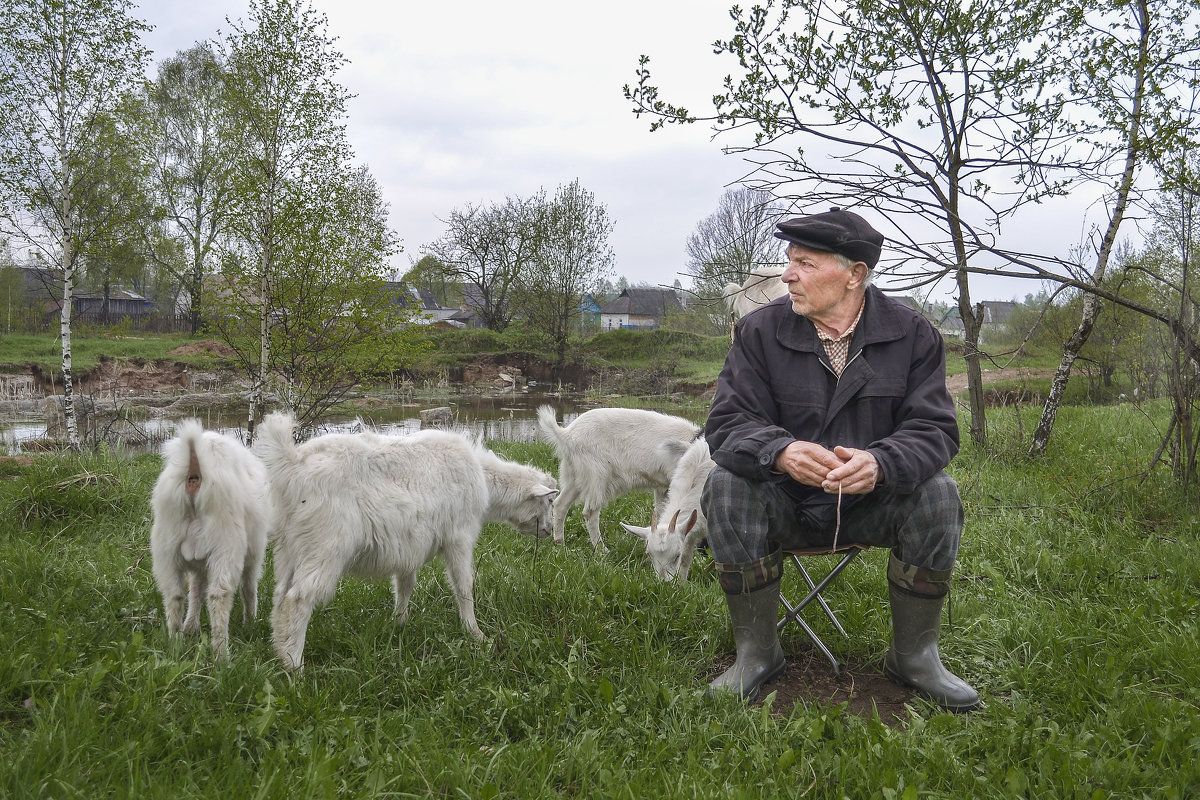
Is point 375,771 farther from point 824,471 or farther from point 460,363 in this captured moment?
point 460,363

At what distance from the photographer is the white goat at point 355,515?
3229mm

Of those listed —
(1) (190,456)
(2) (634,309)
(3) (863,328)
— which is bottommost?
(1) (190,456)

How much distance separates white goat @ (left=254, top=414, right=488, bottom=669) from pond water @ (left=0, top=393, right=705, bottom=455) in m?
7.19

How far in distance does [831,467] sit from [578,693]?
145cm

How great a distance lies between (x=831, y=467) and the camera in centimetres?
281

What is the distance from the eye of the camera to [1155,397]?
42.1 ft

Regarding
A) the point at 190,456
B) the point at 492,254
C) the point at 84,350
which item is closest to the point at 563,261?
the point at 492,254

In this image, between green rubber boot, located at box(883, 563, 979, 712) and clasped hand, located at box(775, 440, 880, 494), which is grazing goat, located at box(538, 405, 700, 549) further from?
clasped hand, located at box(775, 440, 880, 494)

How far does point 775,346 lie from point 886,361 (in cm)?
49

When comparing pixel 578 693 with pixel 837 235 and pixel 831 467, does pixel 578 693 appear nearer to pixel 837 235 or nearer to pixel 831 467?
pixel 831 467

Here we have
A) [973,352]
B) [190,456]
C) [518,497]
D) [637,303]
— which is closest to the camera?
[190,456]

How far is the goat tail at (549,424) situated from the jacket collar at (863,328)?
304cm

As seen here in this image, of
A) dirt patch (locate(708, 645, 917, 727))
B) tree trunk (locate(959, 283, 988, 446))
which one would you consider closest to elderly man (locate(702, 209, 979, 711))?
dirt patch (locate(708, 645, 917, 727))

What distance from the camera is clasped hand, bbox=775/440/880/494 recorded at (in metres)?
2.74
